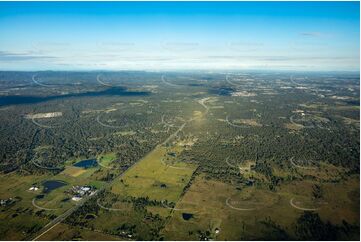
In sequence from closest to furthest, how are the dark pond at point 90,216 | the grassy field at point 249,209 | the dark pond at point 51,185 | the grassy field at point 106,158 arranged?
1. the grassy field at point 249,209
2. the dark pond at point 90,216
3. the dark pond at point 51,185
4. the grassy field at point 106,158

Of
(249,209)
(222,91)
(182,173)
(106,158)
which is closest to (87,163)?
(106,158)

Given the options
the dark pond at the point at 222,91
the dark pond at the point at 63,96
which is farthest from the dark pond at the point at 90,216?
the dark pond at the point at 222,91

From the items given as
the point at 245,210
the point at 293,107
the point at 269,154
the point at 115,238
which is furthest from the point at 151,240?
the point at 293,107

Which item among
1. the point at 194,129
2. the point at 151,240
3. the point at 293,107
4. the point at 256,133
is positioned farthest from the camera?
the point at 293,107

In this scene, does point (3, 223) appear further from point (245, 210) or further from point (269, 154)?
point (269, 154)

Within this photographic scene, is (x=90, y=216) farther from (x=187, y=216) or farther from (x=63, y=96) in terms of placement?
(x=63, y=96)

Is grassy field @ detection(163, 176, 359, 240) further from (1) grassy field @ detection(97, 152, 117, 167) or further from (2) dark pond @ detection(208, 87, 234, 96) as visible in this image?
(2) dark pond @ detection(208, 87, 234, 96)

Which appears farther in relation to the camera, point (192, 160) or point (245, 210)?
point (192, 160)

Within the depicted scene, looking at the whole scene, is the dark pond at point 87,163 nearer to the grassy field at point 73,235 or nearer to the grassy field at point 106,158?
the grassy field at point 106,158
